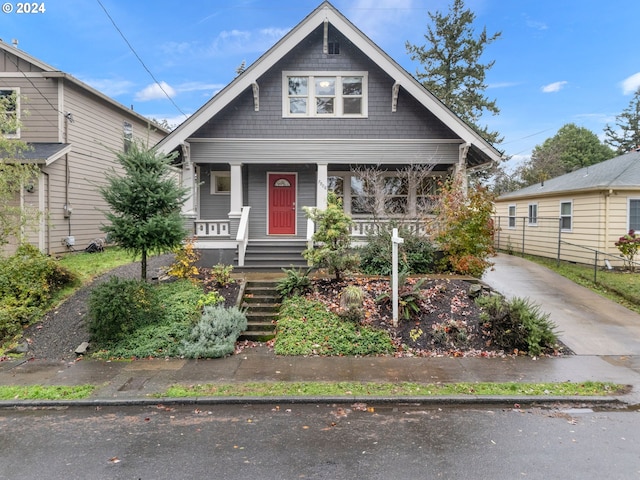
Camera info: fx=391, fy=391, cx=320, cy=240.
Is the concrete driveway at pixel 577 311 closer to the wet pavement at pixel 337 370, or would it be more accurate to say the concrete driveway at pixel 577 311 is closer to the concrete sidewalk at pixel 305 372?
the wet pavement at pixel 337 370

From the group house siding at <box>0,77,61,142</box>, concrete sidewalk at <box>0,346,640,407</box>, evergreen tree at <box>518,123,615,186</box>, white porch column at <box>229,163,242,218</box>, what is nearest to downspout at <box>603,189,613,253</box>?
concrete sidewalk at <box>0,346,640,407</box>

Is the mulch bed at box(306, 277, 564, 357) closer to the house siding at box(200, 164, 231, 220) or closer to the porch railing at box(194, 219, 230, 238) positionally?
the porch railing at box(194, 219, 230, 238)

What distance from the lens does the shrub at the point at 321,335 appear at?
720 cm

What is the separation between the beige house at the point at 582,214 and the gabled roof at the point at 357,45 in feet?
16.9

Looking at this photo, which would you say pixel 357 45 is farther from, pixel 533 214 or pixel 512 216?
pixel 512 216

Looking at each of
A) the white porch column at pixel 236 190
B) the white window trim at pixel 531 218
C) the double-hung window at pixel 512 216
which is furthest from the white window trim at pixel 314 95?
the double-hung window at pixel 512 216

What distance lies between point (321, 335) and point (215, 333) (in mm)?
2034

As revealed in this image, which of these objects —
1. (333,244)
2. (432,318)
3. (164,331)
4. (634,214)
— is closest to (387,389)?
(432,318)

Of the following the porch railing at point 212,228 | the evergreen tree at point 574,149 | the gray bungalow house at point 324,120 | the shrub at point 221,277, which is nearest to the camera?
the shrub at point 221,277

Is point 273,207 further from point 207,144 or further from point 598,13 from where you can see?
point 598,13

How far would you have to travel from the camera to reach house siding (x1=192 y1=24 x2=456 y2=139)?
1288cm

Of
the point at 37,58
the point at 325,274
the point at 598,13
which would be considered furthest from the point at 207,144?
the point at 598,13

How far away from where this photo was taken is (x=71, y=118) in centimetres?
1488

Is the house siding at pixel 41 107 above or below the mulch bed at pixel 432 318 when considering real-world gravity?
above
